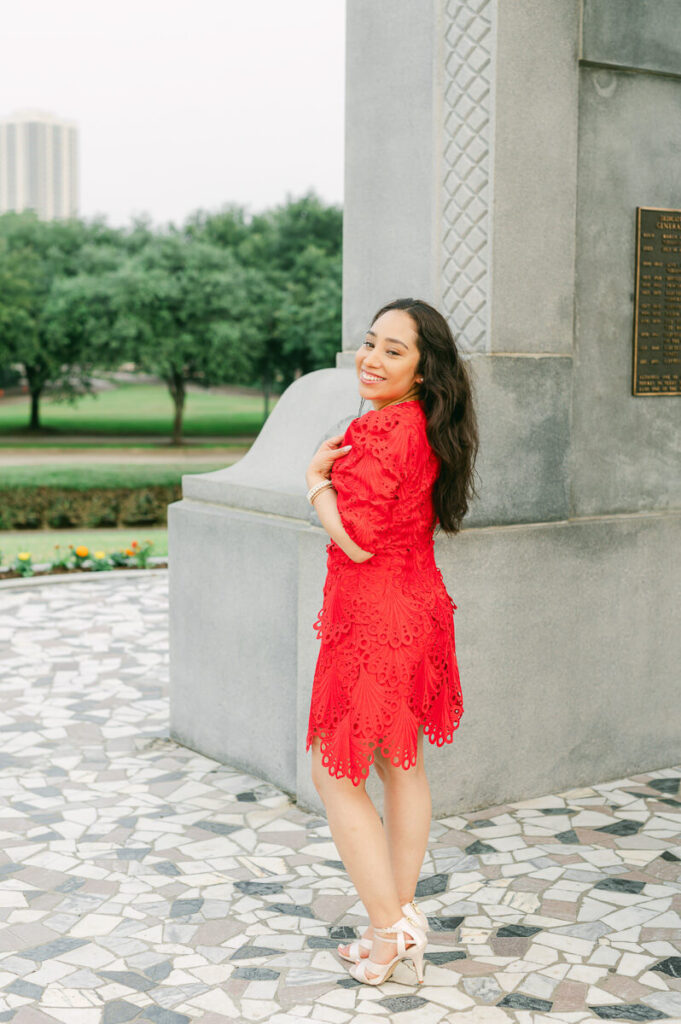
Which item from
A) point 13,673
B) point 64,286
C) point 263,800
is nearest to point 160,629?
point 13,673

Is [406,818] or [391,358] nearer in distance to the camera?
[391,358]

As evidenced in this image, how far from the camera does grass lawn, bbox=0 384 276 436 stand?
52.1 metres

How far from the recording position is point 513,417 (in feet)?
17.0

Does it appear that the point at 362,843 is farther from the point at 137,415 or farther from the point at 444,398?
the point at 137,415

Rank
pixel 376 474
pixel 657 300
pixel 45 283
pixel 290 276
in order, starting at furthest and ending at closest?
pixel 290 276
pixel 45 283
pixel 657 300
pixel 376 474

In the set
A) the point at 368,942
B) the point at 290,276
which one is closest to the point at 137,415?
the point at 290,276

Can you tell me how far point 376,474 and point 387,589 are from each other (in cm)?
37

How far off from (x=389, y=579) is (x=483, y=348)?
6.11 feet

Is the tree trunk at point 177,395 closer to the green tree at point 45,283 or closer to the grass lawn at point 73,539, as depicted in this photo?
the green tree at point 45,283

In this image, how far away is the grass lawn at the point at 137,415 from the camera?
5212 cm

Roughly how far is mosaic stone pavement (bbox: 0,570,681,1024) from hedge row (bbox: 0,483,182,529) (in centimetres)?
1037

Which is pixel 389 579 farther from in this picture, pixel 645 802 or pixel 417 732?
pixel 645 802

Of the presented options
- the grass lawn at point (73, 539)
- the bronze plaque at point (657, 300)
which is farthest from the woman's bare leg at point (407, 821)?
the grass lawn at point (73, 539)

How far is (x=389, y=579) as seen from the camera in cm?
356
